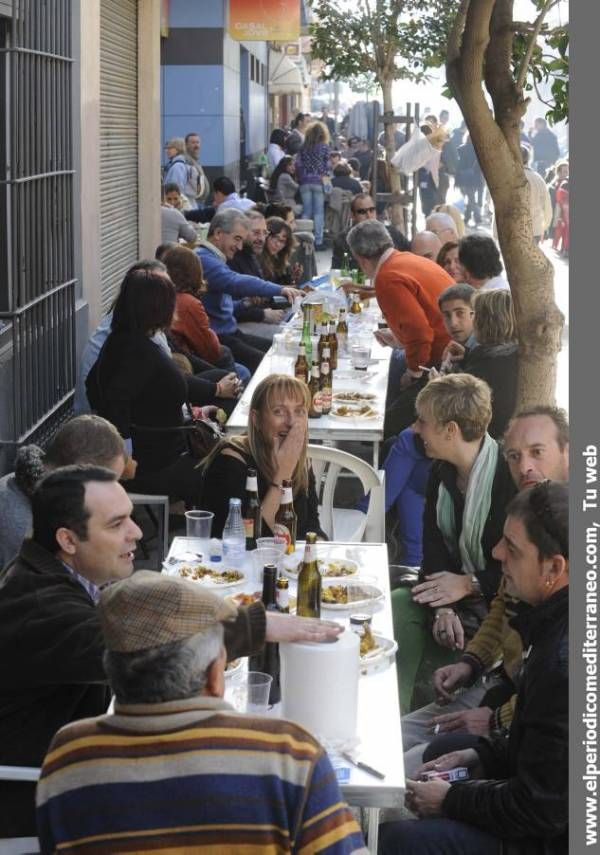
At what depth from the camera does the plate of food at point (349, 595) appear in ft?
A: 13.8

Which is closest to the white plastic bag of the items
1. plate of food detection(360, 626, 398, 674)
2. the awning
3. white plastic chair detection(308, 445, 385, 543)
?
white plastic chair detection(308, 445, 385, 543)

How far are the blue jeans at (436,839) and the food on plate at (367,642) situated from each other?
50 cm

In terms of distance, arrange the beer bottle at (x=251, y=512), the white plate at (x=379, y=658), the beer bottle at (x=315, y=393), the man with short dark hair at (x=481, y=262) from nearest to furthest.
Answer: the white plate at (x=379, y=658) → the beer bottle at (x=251, y=512) → the beer bottle at (x=315, y=393) → the man with short dark hair at (x=481, y=262)

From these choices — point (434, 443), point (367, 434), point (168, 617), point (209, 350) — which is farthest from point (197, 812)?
point (209, 350)

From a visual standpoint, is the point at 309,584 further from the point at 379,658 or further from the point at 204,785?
the point at 204,785

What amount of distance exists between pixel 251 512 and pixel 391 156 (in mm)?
14344

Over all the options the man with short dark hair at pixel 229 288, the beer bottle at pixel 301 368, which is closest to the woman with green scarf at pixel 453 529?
the beer bottle at pixel 301 368

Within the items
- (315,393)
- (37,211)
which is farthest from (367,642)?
(37,211)

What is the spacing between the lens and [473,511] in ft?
→ 16.6

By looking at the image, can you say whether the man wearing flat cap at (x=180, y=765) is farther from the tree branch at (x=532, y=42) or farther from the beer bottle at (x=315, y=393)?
the tree branch at (x=532, y=42)

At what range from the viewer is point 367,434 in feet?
22.5
